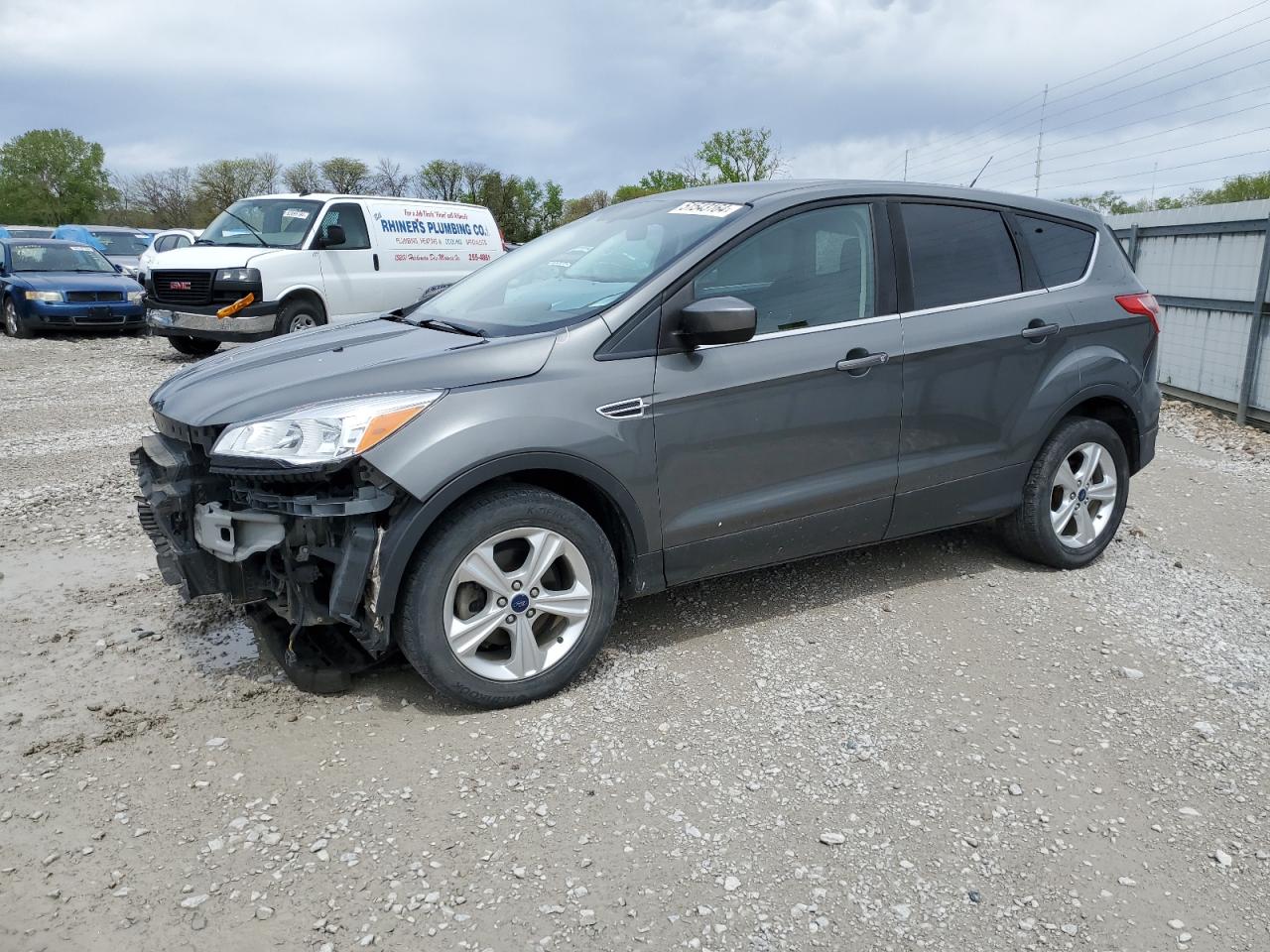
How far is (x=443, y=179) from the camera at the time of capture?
57.7 m

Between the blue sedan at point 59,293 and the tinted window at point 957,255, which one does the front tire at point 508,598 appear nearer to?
the tinted window at point 957,255

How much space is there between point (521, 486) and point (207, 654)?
1588 millimetres

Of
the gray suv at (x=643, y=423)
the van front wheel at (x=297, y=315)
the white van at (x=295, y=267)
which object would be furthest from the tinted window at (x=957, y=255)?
the van front wheel at (x=297, y=315)

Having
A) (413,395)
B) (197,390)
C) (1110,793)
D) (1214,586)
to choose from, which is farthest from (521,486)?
(1214,586)

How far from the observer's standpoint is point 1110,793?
307cm

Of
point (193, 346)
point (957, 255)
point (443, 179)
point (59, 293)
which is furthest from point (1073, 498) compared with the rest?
point (443, 179)

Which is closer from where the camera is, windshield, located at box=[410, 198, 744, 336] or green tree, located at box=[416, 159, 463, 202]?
windshield, located at box=[410, 198, 744, 336]

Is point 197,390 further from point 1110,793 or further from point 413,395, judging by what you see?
point 1110,793

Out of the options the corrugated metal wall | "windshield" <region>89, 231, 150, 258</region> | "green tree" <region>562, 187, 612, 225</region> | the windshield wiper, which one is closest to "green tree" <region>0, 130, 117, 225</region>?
"green tree" <region>562, 187, 612, 225</region>

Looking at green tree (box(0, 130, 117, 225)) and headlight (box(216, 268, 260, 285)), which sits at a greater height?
green tree (box(0, 130, 117, 225))

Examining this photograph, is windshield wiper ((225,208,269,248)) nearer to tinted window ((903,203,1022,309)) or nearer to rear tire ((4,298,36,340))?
rear tire ((4,298,36,340))

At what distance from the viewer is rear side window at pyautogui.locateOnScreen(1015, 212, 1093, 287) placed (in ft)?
15.6

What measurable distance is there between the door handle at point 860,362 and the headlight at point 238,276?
366 inches

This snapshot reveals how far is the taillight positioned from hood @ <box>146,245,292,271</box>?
9.68 metres
